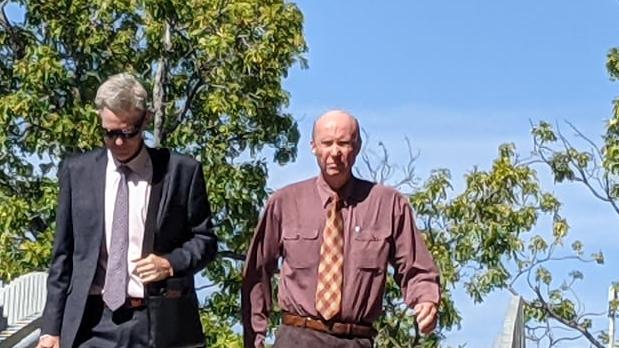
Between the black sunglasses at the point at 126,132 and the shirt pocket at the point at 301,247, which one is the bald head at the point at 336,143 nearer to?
the shirt pocket at the point at 301,247

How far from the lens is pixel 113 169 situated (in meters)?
5.08

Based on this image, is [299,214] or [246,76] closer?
[299,214]

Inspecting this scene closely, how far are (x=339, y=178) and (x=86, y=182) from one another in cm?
91

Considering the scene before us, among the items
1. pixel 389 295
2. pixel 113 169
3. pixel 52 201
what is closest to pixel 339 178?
pixel 113 169

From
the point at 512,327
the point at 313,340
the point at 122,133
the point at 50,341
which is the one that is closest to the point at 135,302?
the point at 50,341

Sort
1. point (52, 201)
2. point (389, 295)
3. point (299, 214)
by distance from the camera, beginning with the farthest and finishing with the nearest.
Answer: point (52, 201)
point (389, 295)
point (299, 214)

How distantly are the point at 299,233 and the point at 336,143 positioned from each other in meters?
0.38

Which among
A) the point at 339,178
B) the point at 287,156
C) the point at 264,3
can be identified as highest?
the point at 264,3

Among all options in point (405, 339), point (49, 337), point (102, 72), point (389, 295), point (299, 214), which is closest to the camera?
point (49, 337)

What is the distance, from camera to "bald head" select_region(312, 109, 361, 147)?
17.2 feet

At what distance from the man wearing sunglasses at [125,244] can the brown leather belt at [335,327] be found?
0.40 meters

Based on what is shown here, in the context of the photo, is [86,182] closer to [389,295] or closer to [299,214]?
[299,214]

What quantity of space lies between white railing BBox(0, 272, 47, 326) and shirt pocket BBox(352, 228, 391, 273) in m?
6.07

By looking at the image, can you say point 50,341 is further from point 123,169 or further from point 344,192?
point 344,192
